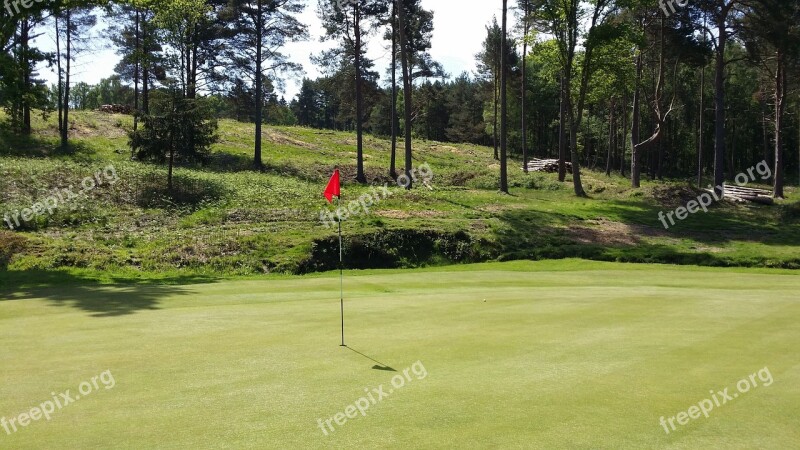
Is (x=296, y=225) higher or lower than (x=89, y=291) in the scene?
higher

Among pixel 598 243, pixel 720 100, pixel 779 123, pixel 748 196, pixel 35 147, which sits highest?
pixel 720 100

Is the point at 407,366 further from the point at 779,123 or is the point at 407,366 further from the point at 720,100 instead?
the point at 779,123

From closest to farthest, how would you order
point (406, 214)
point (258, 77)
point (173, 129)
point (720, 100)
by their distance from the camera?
1. point (406, 214)
2. point (173, 129)
3. point (720, 100)
4. point (258, 77)

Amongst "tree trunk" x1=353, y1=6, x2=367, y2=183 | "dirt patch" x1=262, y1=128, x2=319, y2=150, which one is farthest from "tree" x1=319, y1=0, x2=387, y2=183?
"dirt patch" x1=262, y1=128, x2=319, y2=150

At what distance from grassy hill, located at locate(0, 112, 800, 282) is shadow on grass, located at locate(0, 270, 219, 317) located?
37 cm

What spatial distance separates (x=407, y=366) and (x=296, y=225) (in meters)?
19.7

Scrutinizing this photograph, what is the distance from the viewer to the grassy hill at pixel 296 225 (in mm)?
22109

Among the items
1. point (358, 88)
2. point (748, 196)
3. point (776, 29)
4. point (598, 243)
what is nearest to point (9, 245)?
point (598, 243)

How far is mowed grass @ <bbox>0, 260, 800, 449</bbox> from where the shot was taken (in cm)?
557

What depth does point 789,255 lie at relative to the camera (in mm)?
24000

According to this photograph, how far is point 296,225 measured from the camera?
26.7 m

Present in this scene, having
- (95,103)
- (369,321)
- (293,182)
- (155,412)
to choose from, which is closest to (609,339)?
(369,321)

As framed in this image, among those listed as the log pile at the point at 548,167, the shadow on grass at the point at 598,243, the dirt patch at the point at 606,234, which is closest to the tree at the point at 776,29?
the shadow on grass at the point at 598,243

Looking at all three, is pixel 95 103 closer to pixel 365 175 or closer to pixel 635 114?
pixel 365 175
